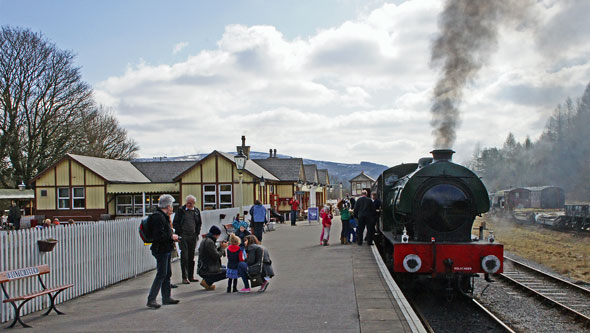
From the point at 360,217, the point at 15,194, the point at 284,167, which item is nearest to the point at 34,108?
the point at 15,194

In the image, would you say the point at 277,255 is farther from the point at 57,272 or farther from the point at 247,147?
the point at 247,147

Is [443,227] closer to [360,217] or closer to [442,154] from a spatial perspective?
[442,154]

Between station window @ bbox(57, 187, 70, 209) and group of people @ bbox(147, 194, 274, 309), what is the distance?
2488cm

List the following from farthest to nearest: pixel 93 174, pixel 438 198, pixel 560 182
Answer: pixel 560 182
pixel 93 174
pixel 438 198

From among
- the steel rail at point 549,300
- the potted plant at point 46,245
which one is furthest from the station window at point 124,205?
the potted plant at point 46,245

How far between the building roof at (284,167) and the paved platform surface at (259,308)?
28.5 m

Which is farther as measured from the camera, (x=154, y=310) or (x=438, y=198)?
(x=438, y=198)

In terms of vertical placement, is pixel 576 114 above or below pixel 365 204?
above

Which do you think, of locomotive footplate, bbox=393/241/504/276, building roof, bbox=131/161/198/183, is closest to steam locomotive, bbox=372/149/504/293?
locomotive footplate, bbox=393/241/504/276

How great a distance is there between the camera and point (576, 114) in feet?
183

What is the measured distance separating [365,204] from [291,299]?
23.0 feet

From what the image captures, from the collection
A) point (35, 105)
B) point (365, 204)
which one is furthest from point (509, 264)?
point (35, 105)

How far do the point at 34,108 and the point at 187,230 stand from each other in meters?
29.0

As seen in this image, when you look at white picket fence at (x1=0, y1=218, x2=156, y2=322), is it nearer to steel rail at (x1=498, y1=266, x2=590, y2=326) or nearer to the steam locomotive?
the steam locomotive
